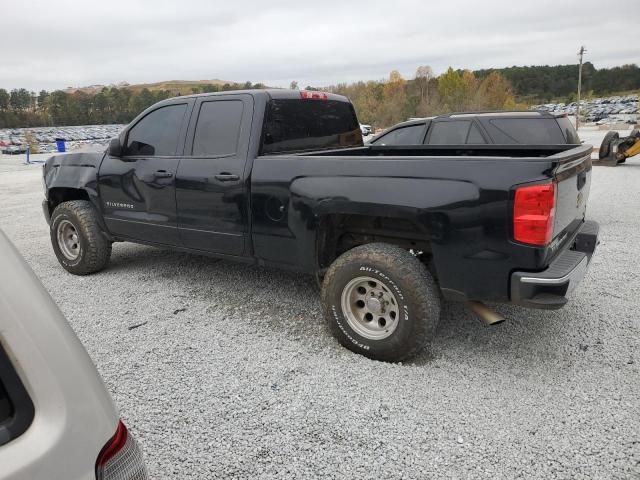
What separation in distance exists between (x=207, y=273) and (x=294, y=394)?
8.82ft

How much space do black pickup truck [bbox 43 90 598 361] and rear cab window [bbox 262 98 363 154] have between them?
0.7 inches

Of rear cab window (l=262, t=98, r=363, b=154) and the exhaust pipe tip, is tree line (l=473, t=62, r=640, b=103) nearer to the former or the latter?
rear cab window (l=262, t=98, r=363, b=154)

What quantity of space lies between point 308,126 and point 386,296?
2.00 metres

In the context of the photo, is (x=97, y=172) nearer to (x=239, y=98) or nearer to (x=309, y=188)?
(x=239, y=98)

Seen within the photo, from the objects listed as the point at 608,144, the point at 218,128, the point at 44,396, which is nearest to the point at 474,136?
the point at 218,128

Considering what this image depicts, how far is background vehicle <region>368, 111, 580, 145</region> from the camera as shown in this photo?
6824 mm

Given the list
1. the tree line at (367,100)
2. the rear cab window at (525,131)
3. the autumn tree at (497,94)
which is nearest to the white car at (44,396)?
the rear cab window at (525,131)

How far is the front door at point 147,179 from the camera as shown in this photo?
449 centimetres

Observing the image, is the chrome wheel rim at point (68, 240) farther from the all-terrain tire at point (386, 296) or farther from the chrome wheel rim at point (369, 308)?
the chrome wheel rim at point (369, 308)

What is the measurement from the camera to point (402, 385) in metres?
3.05

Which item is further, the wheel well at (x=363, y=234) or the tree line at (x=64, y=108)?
the tree line at (x=64, y=108)

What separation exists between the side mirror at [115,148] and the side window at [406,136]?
4256 mm

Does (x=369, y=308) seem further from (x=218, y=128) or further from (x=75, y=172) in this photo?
(x=75, y=172)

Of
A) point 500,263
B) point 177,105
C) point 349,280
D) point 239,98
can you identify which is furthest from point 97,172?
point 500,263
